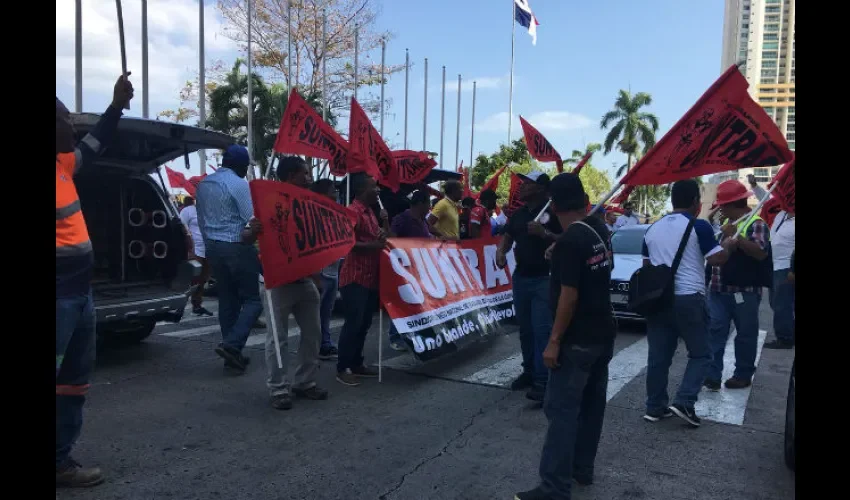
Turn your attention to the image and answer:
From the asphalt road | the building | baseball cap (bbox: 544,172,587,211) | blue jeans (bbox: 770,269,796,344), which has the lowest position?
the asphalt road

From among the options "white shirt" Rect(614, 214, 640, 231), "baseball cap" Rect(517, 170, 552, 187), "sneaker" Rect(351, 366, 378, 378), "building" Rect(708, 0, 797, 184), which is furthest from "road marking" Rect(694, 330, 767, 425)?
"building" Rect(708, 0, 797, 184)

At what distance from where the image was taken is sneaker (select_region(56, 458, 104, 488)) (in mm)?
3461

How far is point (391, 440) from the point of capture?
14.4 feet

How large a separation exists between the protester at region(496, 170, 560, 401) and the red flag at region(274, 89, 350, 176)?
1.93 metres

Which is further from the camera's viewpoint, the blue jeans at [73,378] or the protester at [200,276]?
the protester at [200,276]

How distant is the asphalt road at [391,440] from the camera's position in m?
3.63

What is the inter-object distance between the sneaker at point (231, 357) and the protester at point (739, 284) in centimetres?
437

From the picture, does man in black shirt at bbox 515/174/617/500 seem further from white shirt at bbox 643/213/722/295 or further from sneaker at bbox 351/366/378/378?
sneaker at bbox 351/366/378/378

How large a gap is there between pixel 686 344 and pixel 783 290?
426 centimetres

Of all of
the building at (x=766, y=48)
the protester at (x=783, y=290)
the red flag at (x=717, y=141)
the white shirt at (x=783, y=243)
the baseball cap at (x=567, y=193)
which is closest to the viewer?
the baseball cap at (x=567, y=193)

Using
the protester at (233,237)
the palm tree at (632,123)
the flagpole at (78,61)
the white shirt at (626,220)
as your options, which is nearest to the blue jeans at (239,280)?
the protester at (233,237)

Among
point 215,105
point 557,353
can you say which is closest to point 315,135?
point 557,353

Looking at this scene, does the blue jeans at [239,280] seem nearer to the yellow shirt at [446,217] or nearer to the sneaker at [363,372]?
the sneaker at [363,372]

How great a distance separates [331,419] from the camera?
15.8 ft
